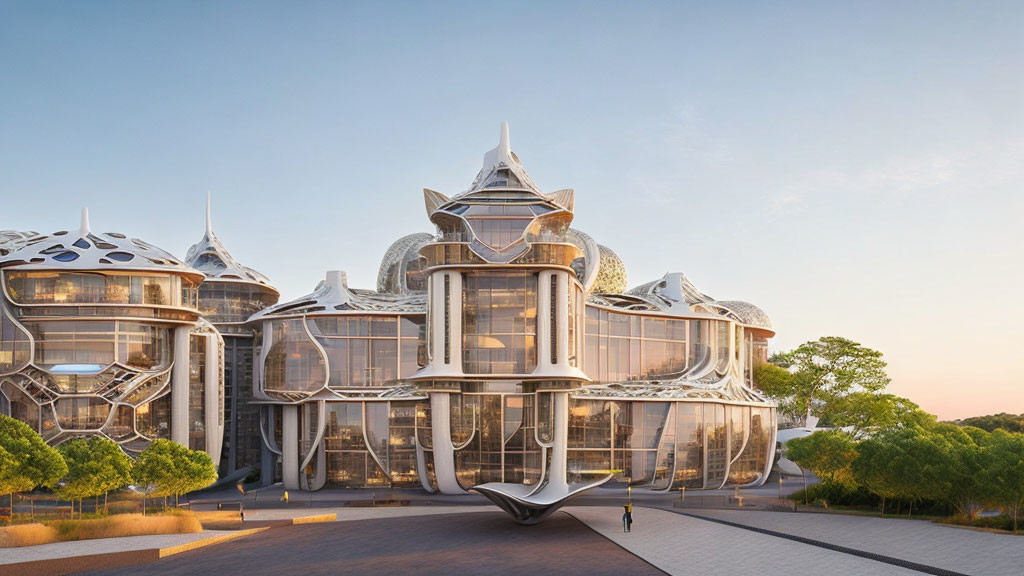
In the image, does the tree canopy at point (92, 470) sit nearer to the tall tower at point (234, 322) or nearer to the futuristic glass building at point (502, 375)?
the futuristic glass building at point (502, 375)

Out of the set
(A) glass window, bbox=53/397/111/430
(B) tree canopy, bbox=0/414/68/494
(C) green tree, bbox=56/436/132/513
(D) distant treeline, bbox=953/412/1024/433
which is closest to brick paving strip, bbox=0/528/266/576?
(C) green tree, bbox=56/436/132/513

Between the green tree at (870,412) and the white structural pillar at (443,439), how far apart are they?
31651 mm

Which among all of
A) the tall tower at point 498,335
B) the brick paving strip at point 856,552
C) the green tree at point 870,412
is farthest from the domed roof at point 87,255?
Result: the green tree at point 870,412

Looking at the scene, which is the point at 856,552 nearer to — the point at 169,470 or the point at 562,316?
the point at 562,316

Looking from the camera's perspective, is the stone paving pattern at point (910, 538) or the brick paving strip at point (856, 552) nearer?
the brick paving strip at point (856, 552)

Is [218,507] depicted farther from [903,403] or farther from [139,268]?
[903,403]

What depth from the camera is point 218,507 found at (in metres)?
42.1

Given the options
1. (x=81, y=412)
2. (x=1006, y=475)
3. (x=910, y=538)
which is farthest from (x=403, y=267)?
(x=1006, y=475)

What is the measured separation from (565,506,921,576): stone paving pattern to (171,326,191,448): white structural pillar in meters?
26.3

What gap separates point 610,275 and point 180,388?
1262 inches

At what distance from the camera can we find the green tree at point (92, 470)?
35375 millimetres

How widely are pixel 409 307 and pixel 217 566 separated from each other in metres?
29.6

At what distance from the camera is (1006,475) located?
104ft

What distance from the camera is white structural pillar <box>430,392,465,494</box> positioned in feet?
162
